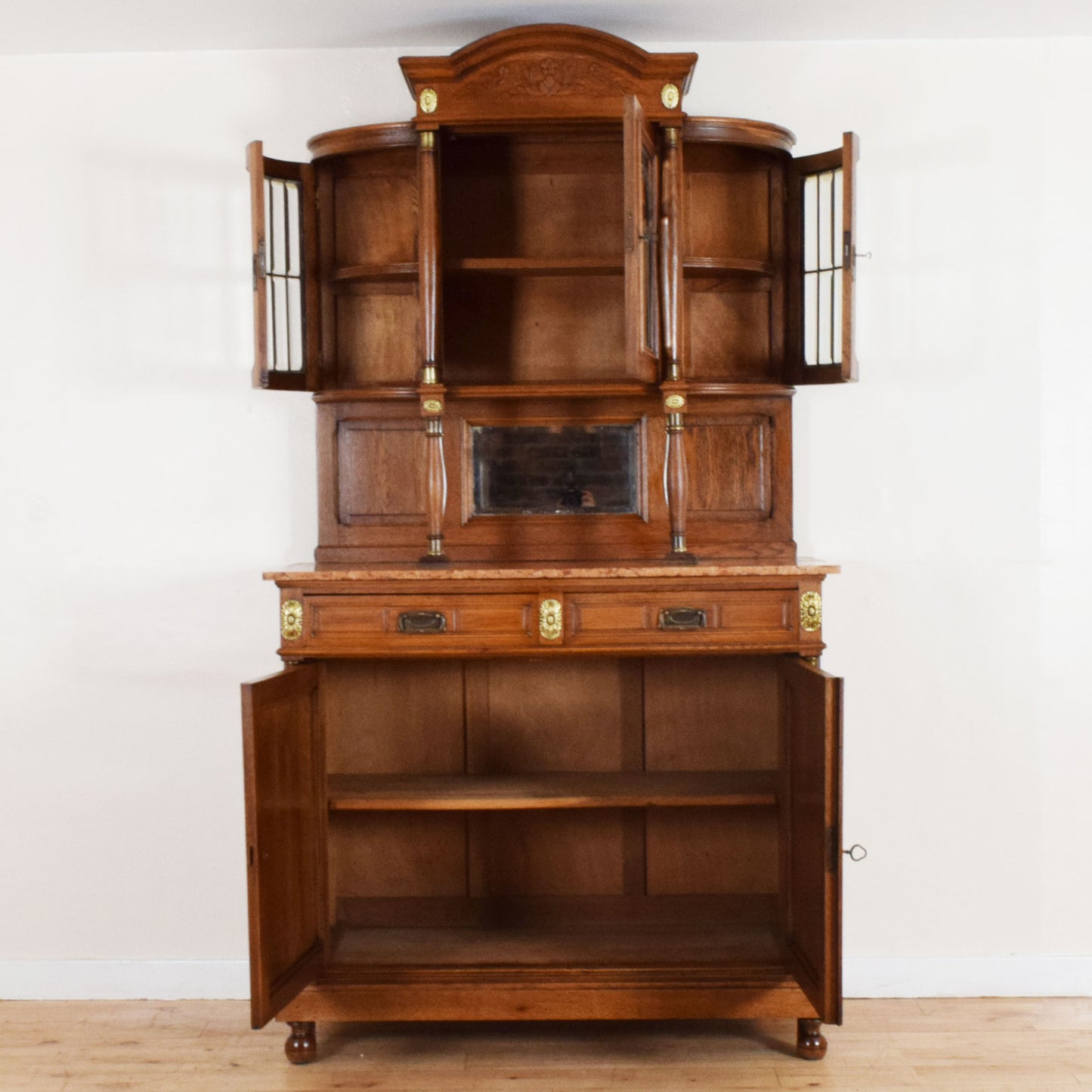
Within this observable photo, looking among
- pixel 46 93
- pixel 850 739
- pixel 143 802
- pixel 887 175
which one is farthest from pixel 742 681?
pixel 46 93

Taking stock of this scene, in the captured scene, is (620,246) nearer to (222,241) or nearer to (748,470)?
(748,470)

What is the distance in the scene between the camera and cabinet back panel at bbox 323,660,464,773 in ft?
11.9

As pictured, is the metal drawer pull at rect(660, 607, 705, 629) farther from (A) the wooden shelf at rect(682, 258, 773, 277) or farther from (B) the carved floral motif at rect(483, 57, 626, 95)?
(B) the carved floral motif at rect(483, 57, 626, 95)

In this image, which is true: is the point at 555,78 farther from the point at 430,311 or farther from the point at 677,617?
the point at 677,617


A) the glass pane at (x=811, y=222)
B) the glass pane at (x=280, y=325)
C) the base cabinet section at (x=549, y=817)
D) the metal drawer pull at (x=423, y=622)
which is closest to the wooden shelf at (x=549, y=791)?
the base cabinet section at (x=549, y=817)

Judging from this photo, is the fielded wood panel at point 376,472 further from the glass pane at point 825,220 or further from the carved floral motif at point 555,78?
the glass pane at point 825,220

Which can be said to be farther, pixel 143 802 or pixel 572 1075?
pixel 143 802

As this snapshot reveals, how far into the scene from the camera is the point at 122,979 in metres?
3.78

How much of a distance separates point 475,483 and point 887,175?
1.57m

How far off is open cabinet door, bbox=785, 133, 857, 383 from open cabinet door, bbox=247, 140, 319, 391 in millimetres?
1409

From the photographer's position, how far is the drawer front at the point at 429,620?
10.4 feet

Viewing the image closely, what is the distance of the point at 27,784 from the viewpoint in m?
3.80

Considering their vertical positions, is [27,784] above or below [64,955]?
above

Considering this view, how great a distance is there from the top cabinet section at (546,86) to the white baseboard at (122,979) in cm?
263
